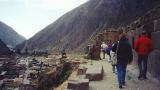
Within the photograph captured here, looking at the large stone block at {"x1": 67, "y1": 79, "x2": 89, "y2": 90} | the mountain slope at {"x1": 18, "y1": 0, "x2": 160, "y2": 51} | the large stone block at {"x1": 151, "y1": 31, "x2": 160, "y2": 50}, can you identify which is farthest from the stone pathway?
the mountain slope at {"x1": 18, "y1": 0, "x2": 160, "y2": 51}

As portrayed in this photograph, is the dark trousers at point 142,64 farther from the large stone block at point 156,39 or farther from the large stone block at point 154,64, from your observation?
the large stone block at point 156,39

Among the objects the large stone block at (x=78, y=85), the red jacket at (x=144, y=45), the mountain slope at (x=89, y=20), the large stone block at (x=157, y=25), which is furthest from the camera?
the mountain slope at (x=89, y=20)

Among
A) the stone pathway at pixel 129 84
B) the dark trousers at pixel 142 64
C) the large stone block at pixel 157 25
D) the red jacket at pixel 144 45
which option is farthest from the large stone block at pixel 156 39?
the stone pathway at pixel 129 84

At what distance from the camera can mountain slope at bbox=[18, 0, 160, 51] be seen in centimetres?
10975

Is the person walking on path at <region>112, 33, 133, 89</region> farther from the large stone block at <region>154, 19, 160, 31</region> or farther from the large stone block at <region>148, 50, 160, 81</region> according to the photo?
the large stone block at <region>154, 19, 160, 31</region>

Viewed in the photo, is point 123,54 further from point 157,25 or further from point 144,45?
point 157,25

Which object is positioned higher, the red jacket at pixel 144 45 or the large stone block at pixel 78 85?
the red jacket at pixel 144 45

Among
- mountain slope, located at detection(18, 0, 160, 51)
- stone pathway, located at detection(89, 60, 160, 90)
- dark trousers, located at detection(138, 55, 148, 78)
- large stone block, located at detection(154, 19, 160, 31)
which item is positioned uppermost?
mountain slope, located at detection(18, 0, 160, 51)

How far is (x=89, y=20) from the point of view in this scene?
120500mm

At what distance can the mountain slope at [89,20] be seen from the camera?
10975 cm

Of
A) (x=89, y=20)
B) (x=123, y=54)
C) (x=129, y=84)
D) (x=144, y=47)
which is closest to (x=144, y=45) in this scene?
(x=144, y=47)

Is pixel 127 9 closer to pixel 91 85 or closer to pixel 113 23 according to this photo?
pixel 113 23

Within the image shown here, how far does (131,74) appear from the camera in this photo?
16.6 meters

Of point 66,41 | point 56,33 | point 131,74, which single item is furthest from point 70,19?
point 131,74
